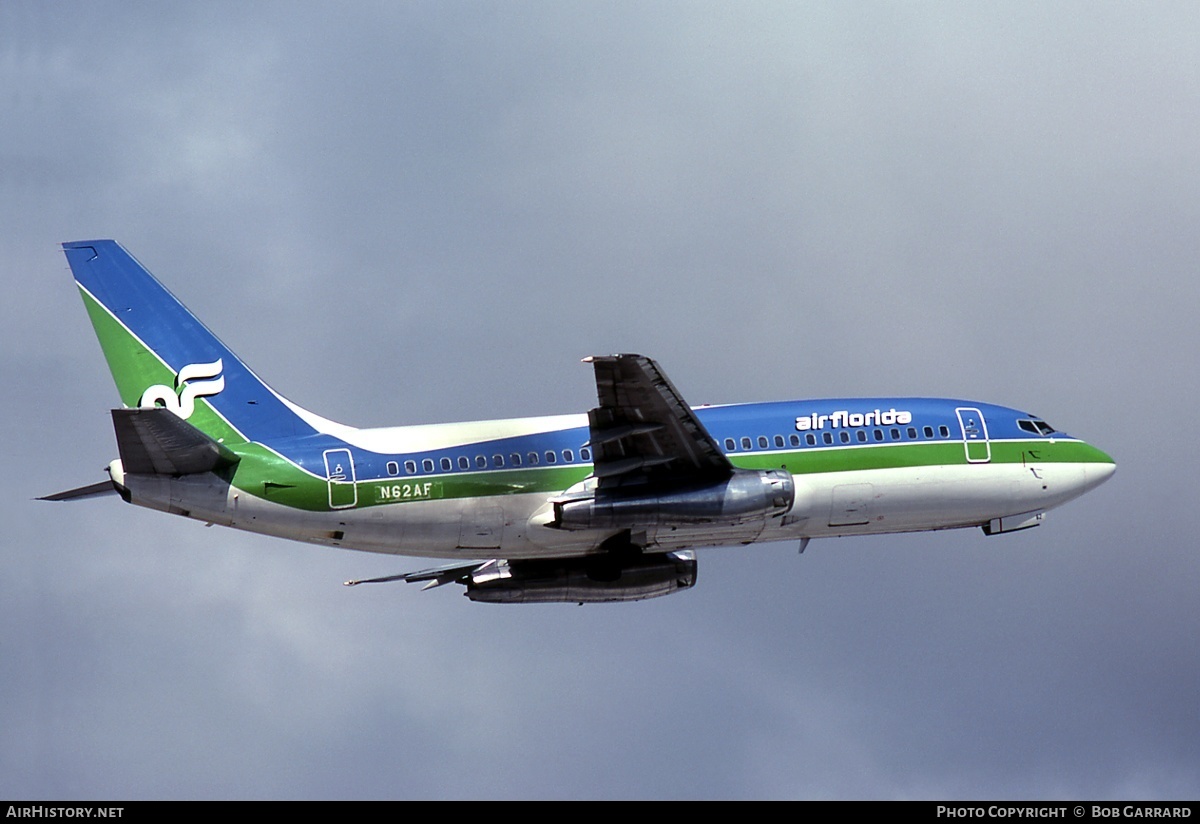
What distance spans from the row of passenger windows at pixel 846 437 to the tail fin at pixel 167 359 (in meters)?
14.2

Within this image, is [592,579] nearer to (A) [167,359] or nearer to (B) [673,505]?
(B) [673,505]

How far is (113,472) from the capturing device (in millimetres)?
54781

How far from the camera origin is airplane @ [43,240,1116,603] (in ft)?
184

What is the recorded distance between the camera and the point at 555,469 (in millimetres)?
58719

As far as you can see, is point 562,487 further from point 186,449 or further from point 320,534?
point 186,449

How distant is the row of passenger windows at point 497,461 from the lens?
2258 inches

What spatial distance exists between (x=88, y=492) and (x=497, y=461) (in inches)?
508

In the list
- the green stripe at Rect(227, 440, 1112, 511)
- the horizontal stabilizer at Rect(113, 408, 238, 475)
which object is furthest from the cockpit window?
the horizontal stabilizer at Rect(113, 408, 238, 475)

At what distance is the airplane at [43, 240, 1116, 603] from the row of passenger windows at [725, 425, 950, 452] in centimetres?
7

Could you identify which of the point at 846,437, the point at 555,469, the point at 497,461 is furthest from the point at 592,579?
the point at 846,437

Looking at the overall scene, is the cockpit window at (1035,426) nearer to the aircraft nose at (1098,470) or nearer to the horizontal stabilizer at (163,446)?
the aircraft nose at (1098,470)

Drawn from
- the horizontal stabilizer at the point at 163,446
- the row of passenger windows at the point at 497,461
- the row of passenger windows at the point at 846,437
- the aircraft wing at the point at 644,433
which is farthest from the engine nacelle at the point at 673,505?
the horizontal stabilizer at the point at 163,446

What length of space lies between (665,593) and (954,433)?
11.5m
